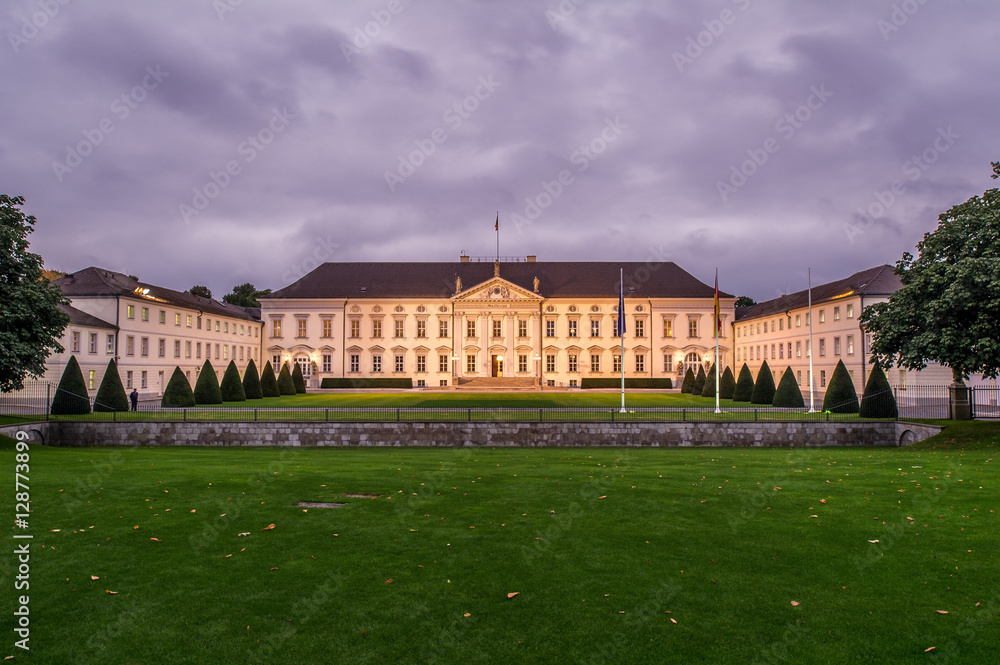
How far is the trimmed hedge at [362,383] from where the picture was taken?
62812mm

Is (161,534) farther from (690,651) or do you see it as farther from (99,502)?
(690,651)

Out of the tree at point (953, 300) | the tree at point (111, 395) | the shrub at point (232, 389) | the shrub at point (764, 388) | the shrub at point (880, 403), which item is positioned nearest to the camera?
the tree at point (953, 300)

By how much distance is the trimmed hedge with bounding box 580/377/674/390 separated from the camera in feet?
204

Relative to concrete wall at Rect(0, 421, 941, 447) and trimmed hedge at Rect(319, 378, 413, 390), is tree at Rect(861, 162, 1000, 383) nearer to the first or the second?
concrete wall at Rect(0, 421, 941, 447)

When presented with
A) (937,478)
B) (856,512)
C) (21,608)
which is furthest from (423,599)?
(937,478)

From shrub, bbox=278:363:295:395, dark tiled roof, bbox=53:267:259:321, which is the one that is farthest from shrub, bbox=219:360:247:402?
dark tiled roof, bbox=53:267:259:321

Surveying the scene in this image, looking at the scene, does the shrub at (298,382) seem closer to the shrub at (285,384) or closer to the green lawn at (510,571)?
the shrub at (285,384)

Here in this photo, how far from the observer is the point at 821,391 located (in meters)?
50.7

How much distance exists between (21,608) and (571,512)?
7.32 metres

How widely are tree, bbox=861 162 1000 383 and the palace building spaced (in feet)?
140

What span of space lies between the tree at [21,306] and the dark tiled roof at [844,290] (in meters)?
41.1

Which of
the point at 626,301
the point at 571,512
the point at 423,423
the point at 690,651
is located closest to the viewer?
the point at 690,651

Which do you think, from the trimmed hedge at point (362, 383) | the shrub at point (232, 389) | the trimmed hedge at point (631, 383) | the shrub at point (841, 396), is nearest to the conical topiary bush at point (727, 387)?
the trimmed hedge at point (631, 383)

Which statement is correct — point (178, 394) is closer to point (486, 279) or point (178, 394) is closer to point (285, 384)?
point (285, 384)
